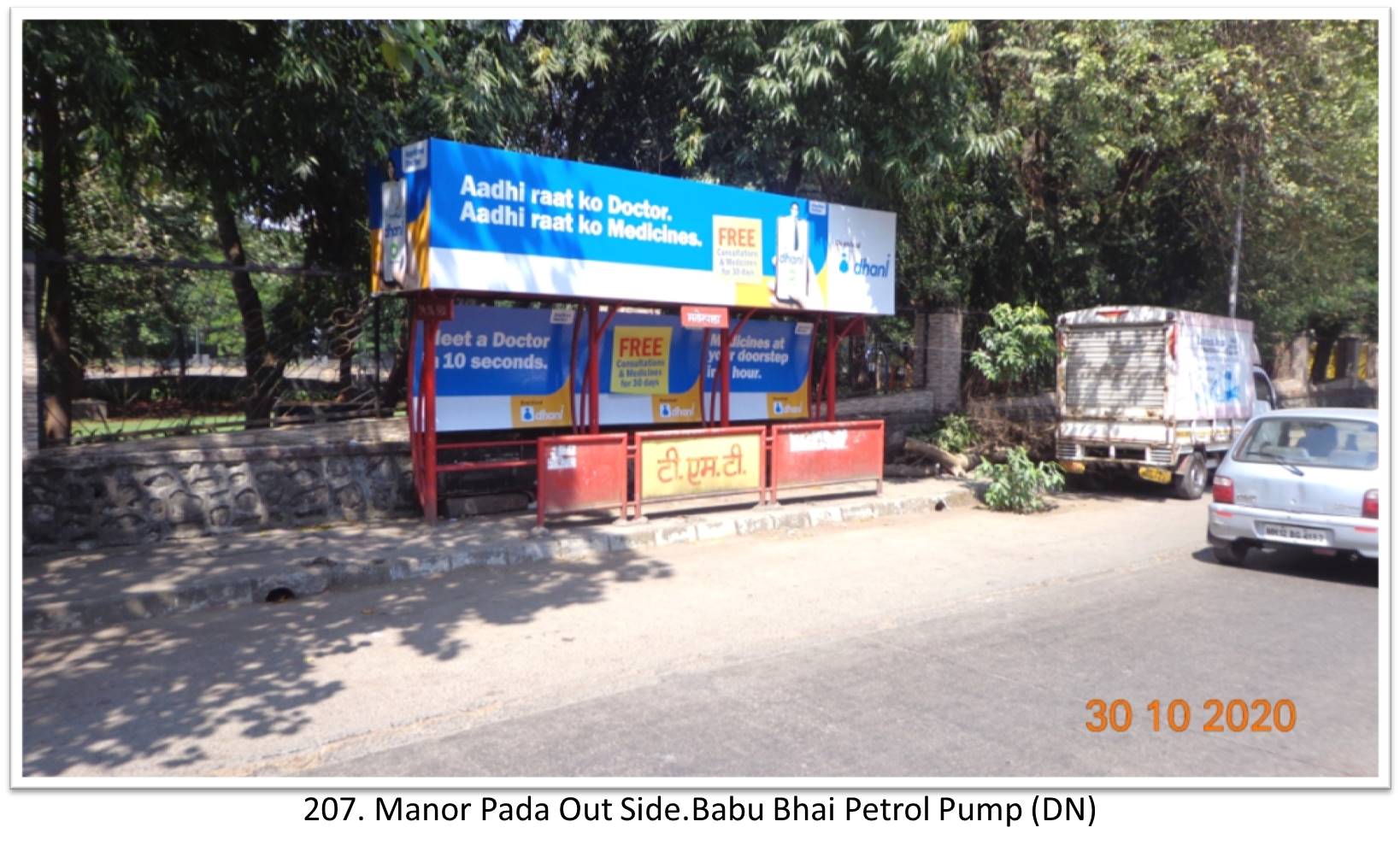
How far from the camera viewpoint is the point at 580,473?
10.0m

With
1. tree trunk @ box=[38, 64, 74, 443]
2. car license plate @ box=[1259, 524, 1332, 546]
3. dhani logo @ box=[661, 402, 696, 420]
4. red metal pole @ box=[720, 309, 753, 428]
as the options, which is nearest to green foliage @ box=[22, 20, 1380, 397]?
tree trunk @ box=[38, 64, 74, 443]

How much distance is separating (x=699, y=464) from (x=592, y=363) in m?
1.74

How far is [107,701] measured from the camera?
17.4ft

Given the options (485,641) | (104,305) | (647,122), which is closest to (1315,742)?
(485,641)

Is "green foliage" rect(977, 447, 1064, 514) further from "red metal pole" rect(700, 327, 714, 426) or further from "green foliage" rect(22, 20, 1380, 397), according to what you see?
"red metal pole" rect(700, 327, 714, 426)

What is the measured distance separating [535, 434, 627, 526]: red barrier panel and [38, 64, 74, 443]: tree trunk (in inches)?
173

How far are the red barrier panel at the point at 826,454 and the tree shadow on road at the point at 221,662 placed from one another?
3415 millimetres

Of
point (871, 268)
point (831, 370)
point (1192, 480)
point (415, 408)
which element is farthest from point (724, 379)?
point (1192, 480)

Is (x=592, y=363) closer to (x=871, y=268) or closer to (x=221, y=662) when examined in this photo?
(x=871, y=268)

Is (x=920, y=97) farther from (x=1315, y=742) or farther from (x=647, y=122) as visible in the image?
(x=1315, y=742)

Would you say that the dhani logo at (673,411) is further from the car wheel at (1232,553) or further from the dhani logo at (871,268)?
the car wheel at (1232,553)

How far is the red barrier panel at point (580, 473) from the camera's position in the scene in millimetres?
9766

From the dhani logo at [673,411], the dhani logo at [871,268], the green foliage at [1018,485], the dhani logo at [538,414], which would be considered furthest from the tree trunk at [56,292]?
the green foliage at [1018,485]

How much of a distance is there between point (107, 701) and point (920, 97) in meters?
11.2
